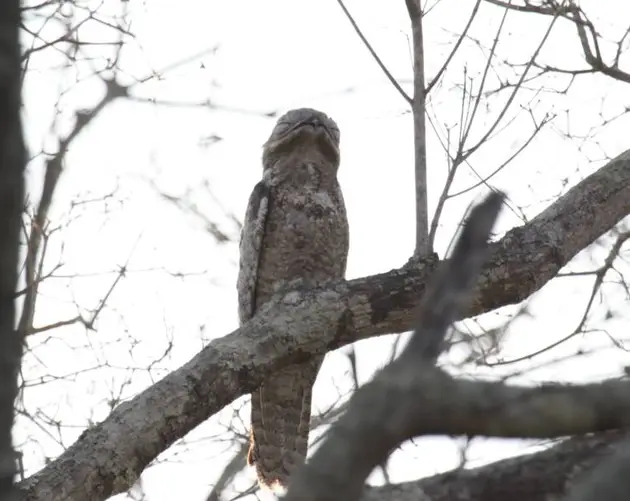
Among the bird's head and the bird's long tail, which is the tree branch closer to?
the bird's long tail

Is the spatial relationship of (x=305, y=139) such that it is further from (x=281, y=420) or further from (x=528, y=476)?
(x=528, y=476)

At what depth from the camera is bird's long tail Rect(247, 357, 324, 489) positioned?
5.34m

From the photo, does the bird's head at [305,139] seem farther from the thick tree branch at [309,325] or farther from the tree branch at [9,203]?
the tree branch at [9,203]

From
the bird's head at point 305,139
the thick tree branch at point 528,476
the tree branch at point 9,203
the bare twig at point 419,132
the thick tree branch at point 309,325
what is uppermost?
the bird's head at point 305,139

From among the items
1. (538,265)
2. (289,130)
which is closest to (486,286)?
(538,265)

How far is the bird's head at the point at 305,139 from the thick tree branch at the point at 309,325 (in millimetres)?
2484

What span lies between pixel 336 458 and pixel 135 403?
1993mm

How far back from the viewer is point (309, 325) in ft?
11.2

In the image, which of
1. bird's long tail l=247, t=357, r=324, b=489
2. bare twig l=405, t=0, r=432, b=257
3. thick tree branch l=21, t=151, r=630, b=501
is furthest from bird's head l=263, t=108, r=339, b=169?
thick tree branch l=21, t=151, r=630, b=501

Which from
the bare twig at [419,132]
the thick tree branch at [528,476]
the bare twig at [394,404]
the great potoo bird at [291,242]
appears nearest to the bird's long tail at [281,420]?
the great potoo bird at [291,242]

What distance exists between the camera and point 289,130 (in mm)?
6000

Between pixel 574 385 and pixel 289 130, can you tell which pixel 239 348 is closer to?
pixel 574 385

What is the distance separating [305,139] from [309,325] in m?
2.67

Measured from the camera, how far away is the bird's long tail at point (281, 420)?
5.34m
